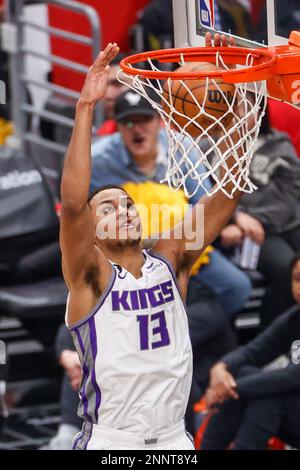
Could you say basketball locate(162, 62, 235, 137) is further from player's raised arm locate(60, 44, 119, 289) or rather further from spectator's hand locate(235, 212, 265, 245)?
spectator's hand locate(235, 212, 265, 245)

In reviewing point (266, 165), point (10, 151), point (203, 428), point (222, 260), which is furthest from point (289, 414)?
point (10, 151)

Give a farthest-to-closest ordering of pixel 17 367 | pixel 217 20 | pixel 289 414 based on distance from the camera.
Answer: pixel 17 367, pixel 289 414, pixel 217 20

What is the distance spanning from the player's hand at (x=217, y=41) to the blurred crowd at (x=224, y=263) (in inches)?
24.0

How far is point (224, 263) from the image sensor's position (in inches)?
279

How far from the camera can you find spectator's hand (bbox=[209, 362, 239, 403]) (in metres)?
6.60

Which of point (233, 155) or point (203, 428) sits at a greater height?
point (233, 155)

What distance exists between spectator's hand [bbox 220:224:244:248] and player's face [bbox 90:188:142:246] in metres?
2.07

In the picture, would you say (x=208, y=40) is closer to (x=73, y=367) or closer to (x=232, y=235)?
(x=232, y=235)

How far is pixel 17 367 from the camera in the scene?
7.93 metres

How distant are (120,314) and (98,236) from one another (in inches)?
14.4

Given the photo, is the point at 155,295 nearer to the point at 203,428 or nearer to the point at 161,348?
the point at 161,348
